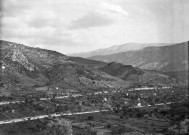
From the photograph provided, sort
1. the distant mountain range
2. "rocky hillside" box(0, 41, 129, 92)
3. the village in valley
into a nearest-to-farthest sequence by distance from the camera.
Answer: the village in valley < the distant mountain range < "rocky hillside" box(0, 41, 129, 92)

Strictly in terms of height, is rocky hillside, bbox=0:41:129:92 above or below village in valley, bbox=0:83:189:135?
above

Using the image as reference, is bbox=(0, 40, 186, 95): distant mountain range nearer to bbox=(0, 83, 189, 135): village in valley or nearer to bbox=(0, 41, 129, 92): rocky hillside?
bbox=(0, 41, 129, 92): rocky hillside

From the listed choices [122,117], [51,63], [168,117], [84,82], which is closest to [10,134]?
[122,117]

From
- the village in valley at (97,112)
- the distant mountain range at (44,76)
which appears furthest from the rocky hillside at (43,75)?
the village in valley at (97,112)

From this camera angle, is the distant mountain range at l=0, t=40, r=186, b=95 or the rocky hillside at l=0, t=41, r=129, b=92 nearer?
the distant mountain range at l=0, t=40, r=186, b=95

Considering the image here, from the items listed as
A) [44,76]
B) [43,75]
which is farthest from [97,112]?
[43,75]

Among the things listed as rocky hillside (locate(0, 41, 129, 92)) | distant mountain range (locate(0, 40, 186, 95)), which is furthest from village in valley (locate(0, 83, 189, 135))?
rocky hillside (locate(0, 41, 129, 92))

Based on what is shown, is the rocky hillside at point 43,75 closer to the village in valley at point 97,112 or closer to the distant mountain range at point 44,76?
the distant mountain range at point 44,76

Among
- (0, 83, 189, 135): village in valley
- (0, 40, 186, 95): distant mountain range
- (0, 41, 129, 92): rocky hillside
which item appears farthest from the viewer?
(0, 41, 129, 92): rocky hillside

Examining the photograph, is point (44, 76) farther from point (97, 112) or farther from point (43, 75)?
point (97, 112)

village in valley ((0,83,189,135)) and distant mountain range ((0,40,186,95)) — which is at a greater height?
distant mountain range ((0,40,186,95))
